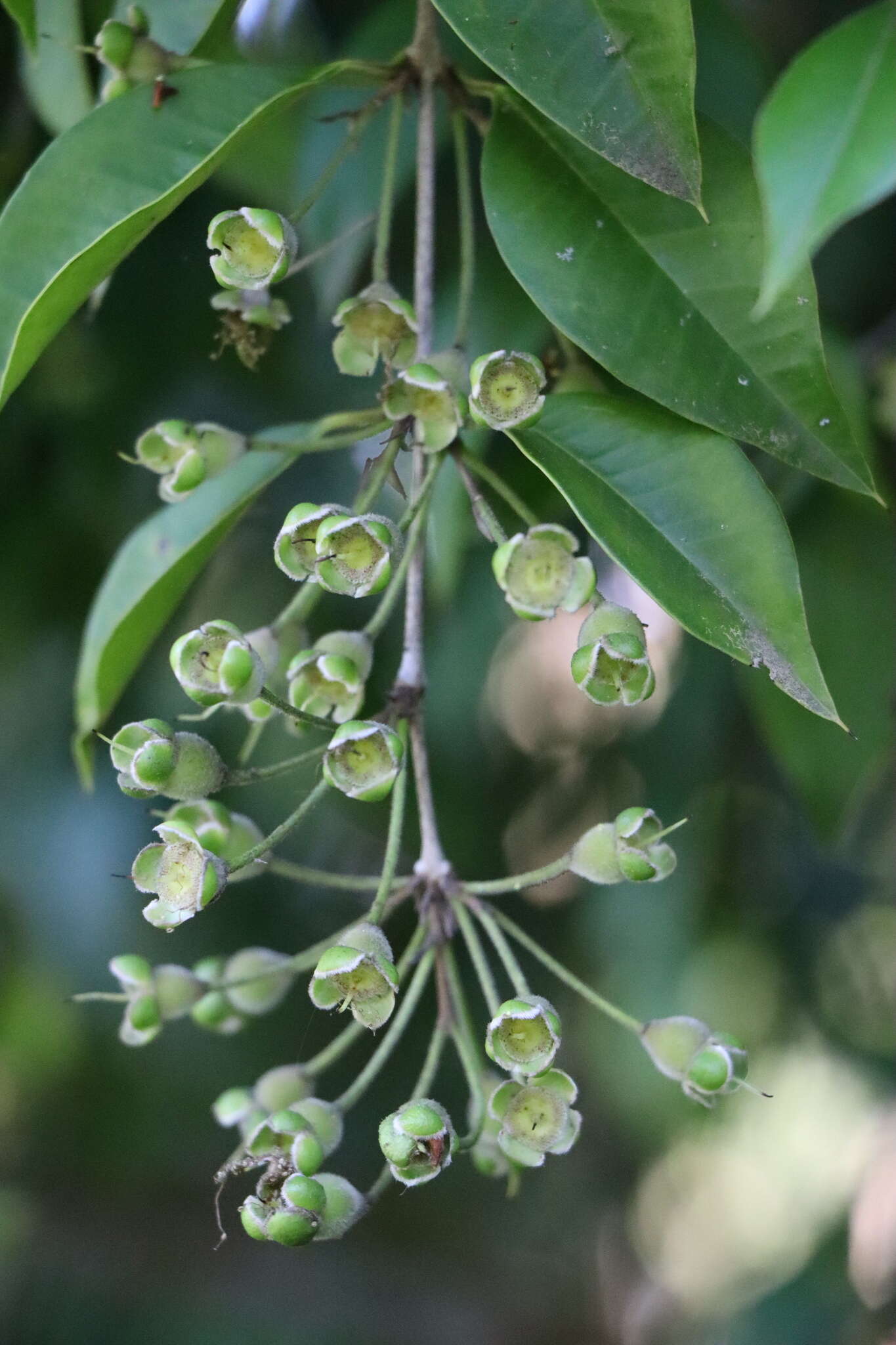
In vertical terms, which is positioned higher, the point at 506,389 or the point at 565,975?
the point at 506,389

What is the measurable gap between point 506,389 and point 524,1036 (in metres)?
0.37

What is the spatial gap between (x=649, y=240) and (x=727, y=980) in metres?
1.76

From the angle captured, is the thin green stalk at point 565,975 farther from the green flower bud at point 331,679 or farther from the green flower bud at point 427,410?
the green flower bud at point 427,410

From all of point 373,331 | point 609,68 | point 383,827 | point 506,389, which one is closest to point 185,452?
point 373,331

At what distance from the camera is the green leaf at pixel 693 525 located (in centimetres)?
70

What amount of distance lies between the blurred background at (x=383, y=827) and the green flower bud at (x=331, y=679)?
1.28ft

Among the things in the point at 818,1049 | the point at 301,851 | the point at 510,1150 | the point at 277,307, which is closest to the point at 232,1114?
the point at 510,1150

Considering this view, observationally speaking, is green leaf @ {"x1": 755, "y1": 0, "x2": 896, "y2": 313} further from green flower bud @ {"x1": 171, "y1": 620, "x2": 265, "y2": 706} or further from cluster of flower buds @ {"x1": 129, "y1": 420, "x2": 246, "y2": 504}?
cluster of flower buds @ {"x1": 129, "y1": 420, "x2": 246, "y2": 504}

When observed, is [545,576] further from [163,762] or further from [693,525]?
[163,762]

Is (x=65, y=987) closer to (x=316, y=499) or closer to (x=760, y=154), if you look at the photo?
(x=316, y=499)

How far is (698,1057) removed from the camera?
2.53ft

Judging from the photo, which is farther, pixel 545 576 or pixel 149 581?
pixel 149 581

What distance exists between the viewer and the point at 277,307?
0.91m

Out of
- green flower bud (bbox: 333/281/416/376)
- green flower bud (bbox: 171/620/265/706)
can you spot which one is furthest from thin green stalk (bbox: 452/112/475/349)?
green flower bud (bbox: 171/620/265/706)
